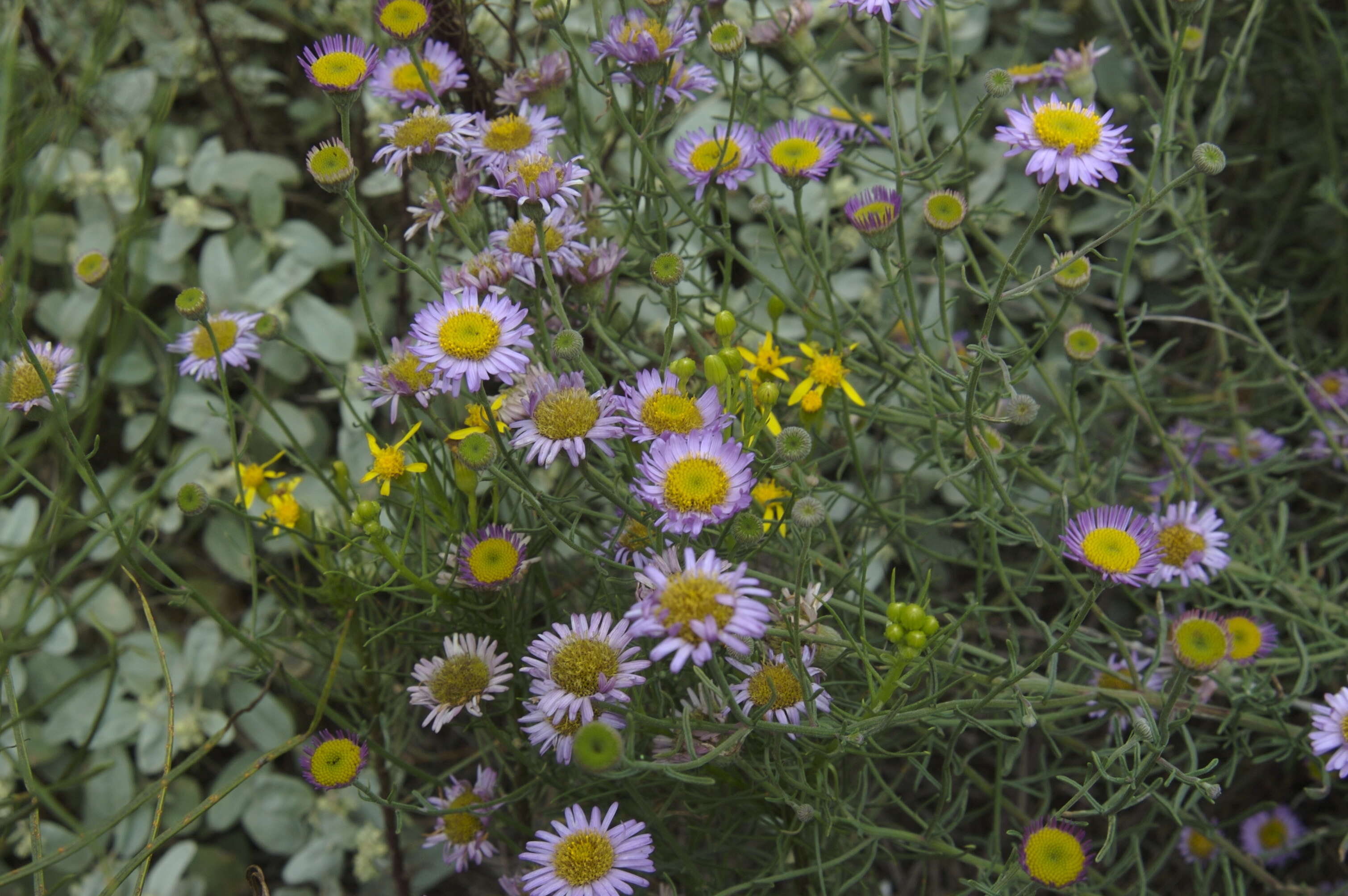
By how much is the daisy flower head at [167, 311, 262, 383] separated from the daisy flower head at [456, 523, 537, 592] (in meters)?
0.26

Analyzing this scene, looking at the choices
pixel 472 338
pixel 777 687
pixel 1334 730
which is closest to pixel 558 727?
pixel 777 687

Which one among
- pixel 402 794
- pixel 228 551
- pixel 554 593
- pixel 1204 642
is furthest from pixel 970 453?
pixel 228 551

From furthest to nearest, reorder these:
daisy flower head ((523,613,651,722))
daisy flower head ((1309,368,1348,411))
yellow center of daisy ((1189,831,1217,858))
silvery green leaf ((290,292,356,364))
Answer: silvery green leaf ((290,292,356,364))
daisy flower head ((1309,368,1348,411))
yellow center of daisy ((1189,831,1217,858))
daisy flower head ((523,613,651,722))

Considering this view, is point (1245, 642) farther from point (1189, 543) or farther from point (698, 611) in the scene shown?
point (698, 611)

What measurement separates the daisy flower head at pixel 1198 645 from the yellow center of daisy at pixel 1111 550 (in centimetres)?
6

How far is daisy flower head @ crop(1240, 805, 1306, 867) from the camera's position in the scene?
106 cm

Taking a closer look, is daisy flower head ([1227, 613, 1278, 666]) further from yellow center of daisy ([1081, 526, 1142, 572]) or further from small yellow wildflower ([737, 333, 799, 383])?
small yellow wildflower ([737, 333, 799, 383])

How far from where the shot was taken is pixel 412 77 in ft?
3.01

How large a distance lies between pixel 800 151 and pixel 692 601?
45 centimetres

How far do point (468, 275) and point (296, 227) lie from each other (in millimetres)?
723

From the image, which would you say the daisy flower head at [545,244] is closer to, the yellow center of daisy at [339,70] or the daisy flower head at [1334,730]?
the yellow center of daisy at [339,70]

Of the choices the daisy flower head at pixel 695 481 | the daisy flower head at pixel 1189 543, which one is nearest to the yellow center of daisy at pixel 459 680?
the daisy flower head at pixel 695 481

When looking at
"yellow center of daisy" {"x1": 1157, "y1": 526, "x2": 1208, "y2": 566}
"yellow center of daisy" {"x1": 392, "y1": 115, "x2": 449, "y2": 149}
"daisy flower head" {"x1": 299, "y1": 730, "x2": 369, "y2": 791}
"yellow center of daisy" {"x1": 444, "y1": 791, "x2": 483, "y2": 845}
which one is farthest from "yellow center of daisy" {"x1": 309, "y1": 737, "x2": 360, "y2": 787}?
"yellow center of daisy" {"x1": 1157, "y1": 526, "x2": 1208, "y2": 566}

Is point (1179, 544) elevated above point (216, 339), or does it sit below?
below
